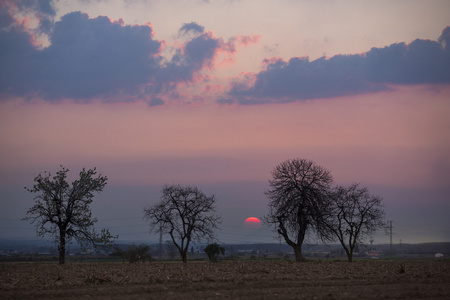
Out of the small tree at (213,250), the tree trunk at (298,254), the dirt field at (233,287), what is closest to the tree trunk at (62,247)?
the small tree at (213,250)

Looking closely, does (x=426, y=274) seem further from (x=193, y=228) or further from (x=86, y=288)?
(x=193, y=228)

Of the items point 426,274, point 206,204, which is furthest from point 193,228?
point 426,274

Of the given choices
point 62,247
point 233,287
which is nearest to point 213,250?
point 62,247

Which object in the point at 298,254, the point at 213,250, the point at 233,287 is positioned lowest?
the point at 298,254

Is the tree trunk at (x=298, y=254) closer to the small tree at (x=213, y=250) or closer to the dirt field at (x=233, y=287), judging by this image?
the small tree at (x=213, y=250)

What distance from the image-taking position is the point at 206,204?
58125 millimetres

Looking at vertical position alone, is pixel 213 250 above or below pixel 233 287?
below

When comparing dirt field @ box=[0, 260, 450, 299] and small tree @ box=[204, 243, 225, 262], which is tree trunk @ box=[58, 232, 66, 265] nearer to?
small tree @ box=[204, 243, 225, 262]

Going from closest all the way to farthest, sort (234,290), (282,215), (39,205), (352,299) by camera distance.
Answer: (352,299), (234,290), (39,205), (282,215)

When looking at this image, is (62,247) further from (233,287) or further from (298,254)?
(233,287)

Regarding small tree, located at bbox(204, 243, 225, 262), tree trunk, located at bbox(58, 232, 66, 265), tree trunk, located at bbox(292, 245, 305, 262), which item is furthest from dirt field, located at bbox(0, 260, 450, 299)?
small tree, located at bbox(204, 243, 225, 262)

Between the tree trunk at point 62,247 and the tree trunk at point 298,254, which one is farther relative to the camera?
the tree trunk at point 298,254

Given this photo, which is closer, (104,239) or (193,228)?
(104,239)

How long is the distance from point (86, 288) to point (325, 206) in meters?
37.7
